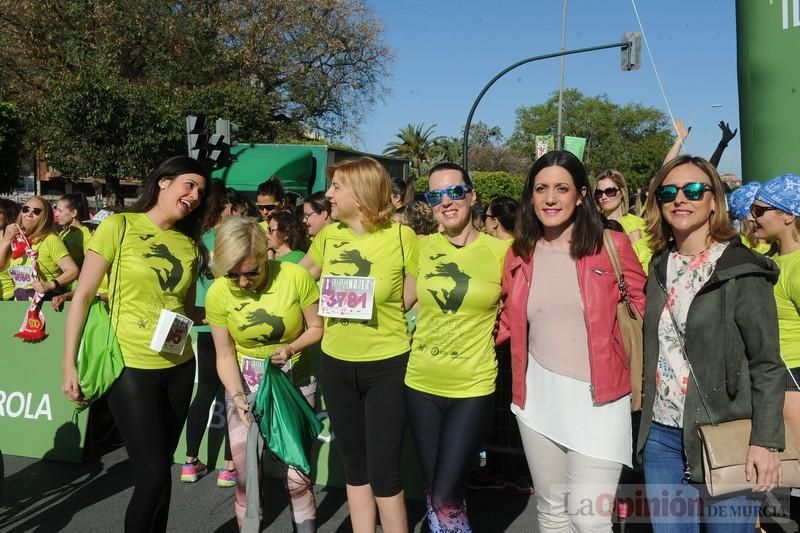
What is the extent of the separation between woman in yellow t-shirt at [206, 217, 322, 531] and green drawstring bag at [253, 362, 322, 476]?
8 centimetres

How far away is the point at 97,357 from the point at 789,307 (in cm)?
330

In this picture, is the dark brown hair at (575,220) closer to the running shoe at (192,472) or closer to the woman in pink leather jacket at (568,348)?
the woman in pink leather jacket at (568,348)

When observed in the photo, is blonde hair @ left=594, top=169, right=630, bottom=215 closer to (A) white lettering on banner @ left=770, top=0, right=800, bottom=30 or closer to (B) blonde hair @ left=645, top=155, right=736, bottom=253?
(A) white lettering on banner @ left=770, top=0, right=800, bottom=30

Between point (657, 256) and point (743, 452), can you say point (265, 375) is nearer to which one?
point (657, 256)

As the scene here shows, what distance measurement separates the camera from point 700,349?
2.36 meters

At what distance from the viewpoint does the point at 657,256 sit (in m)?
2.66

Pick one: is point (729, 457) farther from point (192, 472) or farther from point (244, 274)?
point (192, 472)

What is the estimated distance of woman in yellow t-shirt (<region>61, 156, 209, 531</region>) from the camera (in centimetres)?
304

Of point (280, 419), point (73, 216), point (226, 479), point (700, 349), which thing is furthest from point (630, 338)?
point (73, 216)

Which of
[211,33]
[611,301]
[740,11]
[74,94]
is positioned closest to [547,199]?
[611,301]

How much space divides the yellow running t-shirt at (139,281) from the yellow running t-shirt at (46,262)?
109 inches

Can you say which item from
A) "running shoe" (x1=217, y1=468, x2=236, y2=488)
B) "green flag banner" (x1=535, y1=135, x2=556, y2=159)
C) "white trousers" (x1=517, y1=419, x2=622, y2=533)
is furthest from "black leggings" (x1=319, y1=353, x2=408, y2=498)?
"green flag banner" (x1=535, y1=135, x2=556, y2=159)

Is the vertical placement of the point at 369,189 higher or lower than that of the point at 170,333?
higher

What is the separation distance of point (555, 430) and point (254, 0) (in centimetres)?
2670
